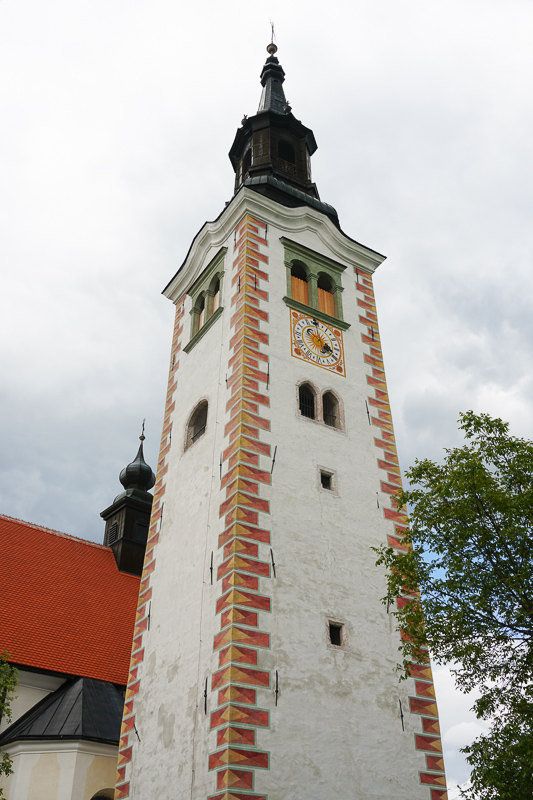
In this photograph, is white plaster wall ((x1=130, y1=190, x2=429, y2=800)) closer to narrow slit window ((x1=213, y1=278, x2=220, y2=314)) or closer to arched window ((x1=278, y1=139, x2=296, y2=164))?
narrow slit window ((x1=213, y1=278, x2=220, y2=314))

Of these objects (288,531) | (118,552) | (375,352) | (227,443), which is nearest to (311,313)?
(375,352)

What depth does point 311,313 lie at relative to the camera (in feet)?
58.4

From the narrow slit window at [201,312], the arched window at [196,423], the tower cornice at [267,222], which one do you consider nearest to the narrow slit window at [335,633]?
the arched window at [196,423]

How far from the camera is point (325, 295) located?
19.1m

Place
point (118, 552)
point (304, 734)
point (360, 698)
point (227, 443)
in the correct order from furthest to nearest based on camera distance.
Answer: point (118, 552) < point (227, 443) < point (360, 698) < point (304, 734)

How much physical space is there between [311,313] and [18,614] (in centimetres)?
1059

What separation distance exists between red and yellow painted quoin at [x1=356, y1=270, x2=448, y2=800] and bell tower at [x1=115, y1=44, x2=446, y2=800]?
0.12ft

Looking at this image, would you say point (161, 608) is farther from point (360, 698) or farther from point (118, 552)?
point (118, 552)

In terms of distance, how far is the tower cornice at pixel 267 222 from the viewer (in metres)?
19.1

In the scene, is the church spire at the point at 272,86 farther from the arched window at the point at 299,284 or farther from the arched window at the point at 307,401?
the arched window at the point at 307,401

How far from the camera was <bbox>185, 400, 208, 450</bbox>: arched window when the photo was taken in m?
16.7

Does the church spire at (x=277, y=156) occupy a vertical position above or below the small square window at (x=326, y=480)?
above

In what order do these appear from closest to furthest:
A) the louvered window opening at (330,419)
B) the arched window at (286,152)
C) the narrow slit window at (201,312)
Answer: the louvered window opening at (330,419) < the narrow slit window at (201,312) < the arched window at (286,152)

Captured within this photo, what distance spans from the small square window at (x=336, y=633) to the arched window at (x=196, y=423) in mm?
5314
